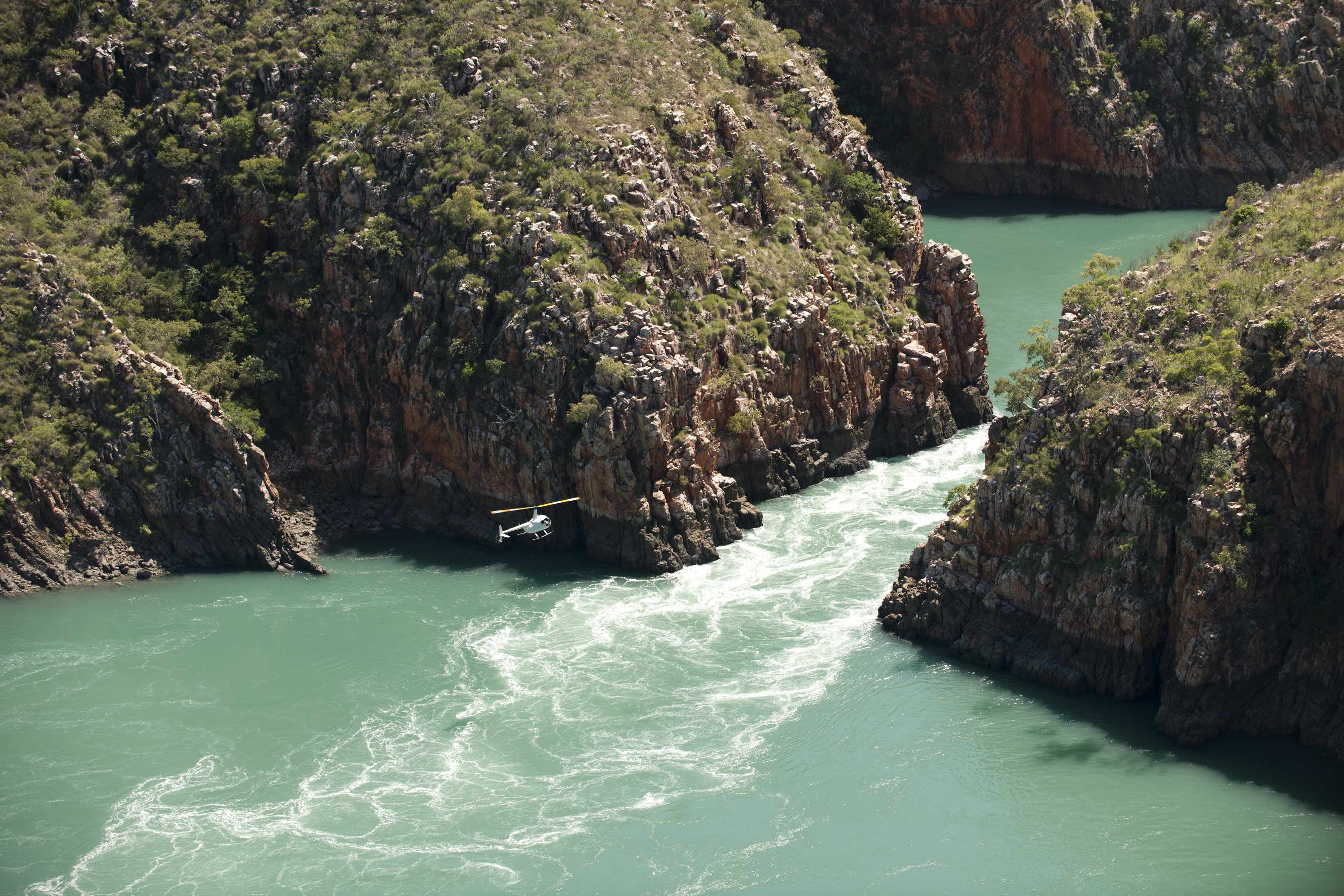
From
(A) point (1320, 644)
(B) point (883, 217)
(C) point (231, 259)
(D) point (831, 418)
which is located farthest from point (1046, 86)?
(A) point (1320, 644)

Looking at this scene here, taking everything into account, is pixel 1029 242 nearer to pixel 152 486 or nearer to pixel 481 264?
pixel 481 264

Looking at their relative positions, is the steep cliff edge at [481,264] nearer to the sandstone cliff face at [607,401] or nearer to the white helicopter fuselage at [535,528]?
the sandstone cliff face at [607,401]

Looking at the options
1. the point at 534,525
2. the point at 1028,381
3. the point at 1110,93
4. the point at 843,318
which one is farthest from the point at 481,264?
the point at 1110,93

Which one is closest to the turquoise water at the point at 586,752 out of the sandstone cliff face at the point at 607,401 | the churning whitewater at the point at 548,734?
the churning whitewater at the point at 548,734

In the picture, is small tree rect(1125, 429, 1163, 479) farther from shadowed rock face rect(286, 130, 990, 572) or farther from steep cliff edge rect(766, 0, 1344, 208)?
steep cliff edge rect(766, 0, 1344, 208)

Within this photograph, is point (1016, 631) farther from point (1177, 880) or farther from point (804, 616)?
point (1177, 880)

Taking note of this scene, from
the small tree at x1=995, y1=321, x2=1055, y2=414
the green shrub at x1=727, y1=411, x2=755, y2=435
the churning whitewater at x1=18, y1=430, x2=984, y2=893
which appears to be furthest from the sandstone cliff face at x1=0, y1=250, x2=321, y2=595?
the small tree at x1=995, y1=321, x2=1055, y2=414
